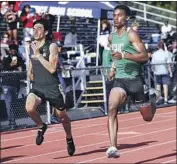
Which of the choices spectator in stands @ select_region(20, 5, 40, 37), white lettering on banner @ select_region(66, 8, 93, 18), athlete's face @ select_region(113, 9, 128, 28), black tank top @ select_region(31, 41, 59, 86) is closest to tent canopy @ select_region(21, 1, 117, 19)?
white lettering on banner @ select_region(66, 8, 93, 18)

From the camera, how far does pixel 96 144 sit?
14625mm

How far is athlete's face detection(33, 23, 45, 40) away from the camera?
705 centimetres

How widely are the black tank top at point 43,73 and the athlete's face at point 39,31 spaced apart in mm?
171

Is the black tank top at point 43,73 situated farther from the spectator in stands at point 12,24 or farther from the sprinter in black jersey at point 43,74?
the spectator in stands at point 12,24

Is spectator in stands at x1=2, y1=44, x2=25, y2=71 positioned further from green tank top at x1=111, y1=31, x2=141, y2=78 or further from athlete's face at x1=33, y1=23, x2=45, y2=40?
athlete's face at x1=33, y1=23, x2=45, y2=40

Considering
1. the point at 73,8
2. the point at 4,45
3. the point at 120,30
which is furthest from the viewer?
the point at 73,8

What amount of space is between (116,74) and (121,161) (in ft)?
17.1

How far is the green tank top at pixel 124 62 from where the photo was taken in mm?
7445

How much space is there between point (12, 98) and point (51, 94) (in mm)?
7937

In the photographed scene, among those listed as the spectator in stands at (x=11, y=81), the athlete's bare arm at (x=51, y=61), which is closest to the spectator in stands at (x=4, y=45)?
the spectator in stands at (x=11, y=81)

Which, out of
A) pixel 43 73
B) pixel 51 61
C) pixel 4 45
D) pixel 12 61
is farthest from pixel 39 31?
pixel 4 45

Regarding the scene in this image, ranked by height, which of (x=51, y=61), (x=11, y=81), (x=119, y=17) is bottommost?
(x=11, y=81)

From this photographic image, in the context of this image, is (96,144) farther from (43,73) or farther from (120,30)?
(120,30)

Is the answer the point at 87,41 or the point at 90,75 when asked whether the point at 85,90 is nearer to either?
the point at 90,75
